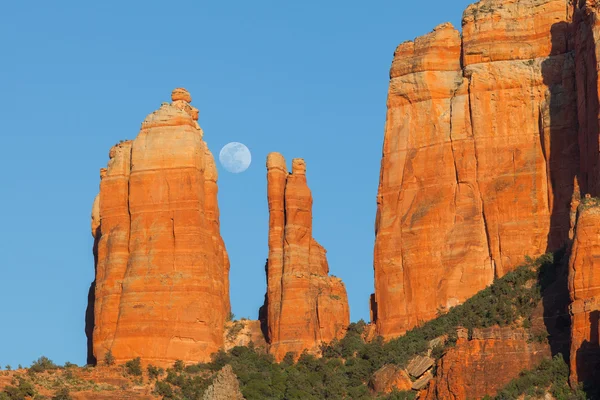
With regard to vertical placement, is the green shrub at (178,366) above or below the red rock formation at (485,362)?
above

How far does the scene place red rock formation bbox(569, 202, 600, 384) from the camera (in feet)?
346

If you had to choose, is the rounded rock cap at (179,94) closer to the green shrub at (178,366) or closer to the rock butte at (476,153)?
the rock butte at (476,153)

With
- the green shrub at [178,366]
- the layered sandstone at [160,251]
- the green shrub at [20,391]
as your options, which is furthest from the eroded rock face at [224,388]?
the layered sandstone at [160,251]

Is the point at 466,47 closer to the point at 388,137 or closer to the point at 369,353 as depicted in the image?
the point at 388,137

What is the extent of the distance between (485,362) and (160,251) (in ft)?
70.8

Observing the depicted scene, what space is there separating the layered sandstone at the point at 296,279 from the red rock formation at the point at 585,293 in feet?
75.1

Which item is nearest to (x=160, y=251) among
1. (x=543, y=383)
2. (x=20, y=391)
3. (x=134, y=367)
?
(x=134, y=367)

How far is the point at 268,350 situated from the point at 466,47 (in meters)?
19.3

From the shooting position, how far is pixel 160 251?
4914 inches

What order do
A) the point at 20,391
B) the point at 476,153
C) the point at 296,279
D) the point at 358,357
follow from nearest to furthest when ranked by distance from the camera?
the point at 20,391
the point at 358,357
the point at 476,153
the point at 296,279

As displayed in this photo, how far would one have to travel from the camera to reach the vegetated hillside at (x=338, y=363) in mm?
116062

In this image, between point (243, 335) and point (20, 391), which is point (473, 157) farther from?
point (20, 391)

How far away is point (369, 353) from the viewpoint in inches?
4867

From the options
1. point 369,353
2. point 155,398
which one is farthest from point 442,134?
point 155,398
